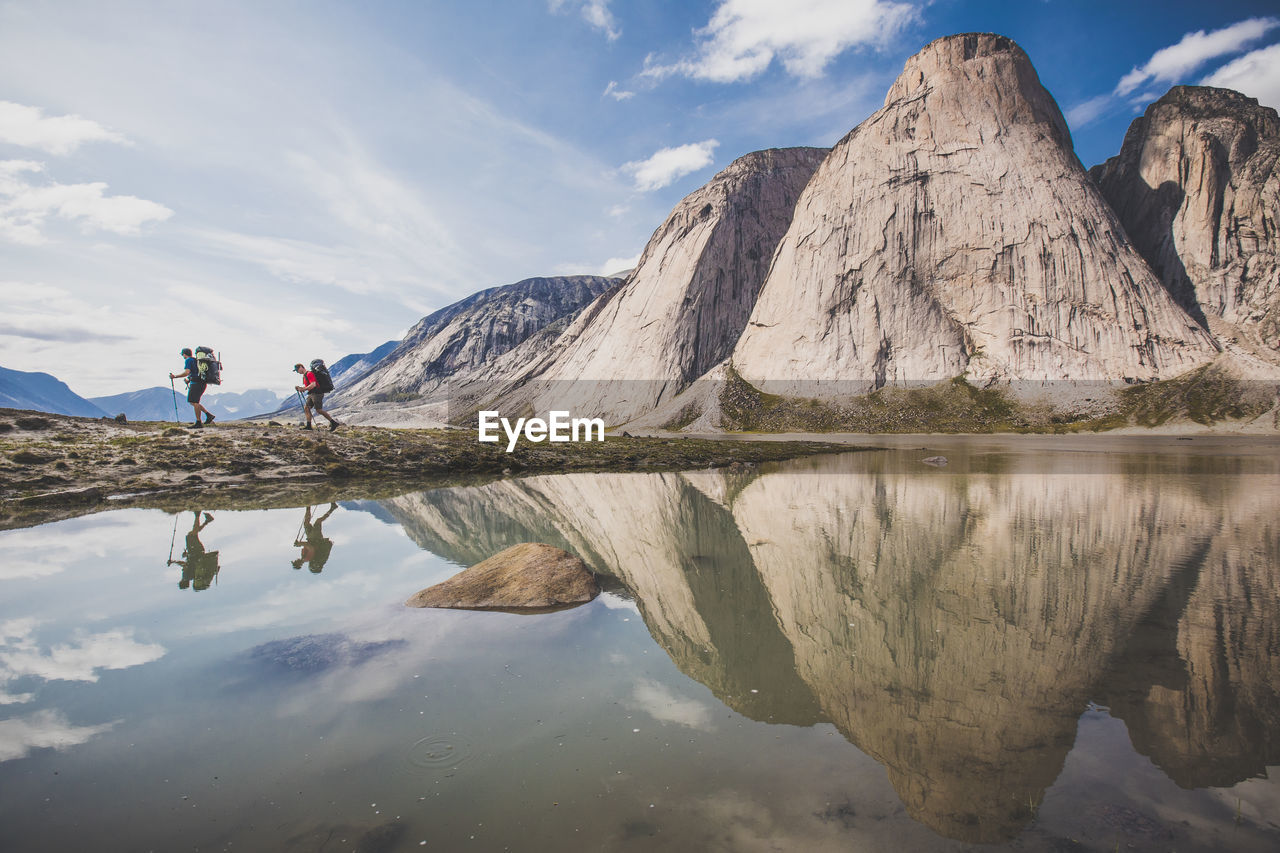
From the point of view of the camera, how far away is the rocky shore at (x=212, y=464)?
59.2 feet

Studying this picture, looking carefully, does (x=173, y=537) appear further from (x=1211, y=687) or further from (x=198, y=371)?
(x=1211, y=687)

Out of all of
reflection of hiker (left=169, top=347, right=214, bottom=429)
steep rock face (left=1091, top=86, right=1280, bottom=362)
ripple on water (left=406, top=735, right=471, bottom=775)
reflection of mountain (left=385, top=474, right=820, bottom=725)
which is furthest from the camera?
steep rock face (left=1091, top=86, right=1280, bottom=362)

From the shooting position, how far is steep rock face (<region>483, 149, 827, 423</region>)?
322 ft

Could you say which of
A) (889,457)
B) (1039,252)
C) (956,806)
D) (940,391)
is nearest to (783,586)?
(956,806)

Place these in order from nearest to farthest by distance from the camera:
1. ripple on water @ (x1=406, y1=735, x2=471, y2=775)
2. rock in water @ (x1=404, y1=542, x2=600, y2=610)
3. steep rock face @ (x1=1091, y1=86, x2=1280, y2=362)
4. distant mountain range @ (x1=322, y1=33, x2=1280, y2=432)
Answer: ripple on water @ (x1=406, y1=735, x2=471, y2=775) → rock in water @ (x1=404, y1=542, x2=600, y2=610) → distant mountain range @ (x1=322, y1=33, x2=1280, y2=432) → steep rock face @ (x1=1091, y1=86, x2=1280, y2=362)

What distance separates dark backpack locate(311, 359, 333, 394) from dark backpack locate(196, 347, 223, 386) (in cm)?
336

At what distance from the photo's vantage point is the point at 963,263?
83062 mm

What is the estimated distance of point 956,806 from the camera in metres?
4.57

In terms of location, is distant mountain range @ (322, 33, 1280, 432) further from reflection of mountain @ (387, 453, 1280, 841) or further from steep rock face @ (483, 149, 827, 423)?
reflection of mountain @ (387, 453, 1280, 841)

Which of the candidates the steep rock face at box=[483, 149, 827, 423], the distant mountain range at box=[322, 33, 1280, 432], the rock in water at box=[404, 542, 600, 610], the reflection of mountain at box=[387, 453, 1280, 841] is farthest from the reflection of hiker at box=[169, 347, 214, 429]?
the steep rock face at box=[483, 149, 827, 423]

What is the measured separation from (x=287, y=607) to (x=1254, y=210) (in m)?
127

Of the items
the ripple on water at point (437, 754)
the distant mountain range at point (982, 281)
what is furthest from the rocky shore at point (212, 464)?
the distant mountain range at point (982, 281)

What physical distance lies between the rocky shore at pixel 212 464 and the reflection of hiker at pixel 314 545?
4224 millimetres

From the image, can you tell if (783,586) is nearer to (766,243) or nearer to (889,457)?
(889,457)
